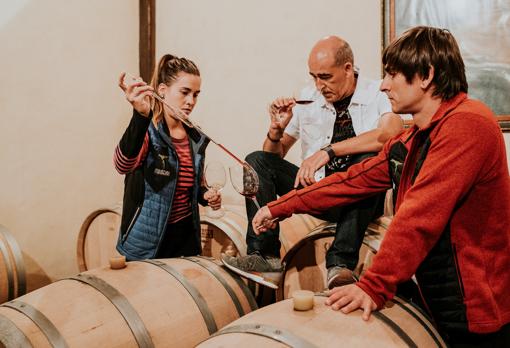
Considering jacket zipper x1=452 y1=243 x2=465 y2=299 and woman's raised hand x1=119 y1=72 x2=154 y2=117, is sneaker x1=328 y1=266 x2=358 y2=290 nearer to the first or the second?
jacket zipper x1=452 y1=243 x2=465 y2=299

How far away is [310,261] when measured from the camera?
2.27 meters

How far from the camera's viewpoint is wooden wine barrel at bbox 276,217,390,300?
87.0 inches

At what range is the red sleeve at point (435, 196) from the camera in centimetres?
139

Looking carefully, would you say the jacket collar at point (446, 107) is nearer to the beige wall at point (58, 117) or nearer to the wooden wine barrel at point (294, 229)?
the wooden wine barrel at point (294, 229)

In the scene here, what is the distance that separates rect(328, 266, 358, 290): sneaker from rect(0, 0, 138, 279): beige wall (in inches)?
99.6

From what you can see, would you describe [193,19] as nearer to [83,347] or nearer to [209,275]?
[209,275]

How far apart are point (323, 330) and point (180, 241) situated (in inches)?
50.5

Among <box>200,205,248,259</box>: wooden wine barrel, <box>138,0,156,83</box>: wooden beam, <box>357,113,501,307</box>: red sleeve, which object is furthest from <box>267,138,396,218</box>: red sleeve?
<box>138,0,156,83</box>: wooden beam

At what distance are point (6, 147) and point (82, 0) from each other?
1.35m

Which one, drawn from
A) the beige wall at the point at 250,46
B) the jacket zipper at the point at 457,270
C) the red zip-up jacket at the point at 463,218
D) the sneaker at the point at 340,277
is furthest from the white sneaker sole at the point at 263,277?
the beige wall at the point at 250,46

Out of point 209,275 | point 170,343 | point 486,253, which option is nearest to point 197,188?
point 209,275

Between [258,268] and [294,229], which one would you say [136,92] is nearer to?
[258,268]

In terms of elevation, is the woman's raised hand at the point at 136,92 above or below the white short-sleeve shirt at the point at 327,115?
above

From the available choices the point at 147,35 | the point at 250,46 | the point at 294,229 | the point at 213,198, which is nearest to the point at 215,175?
the point at 213,198
